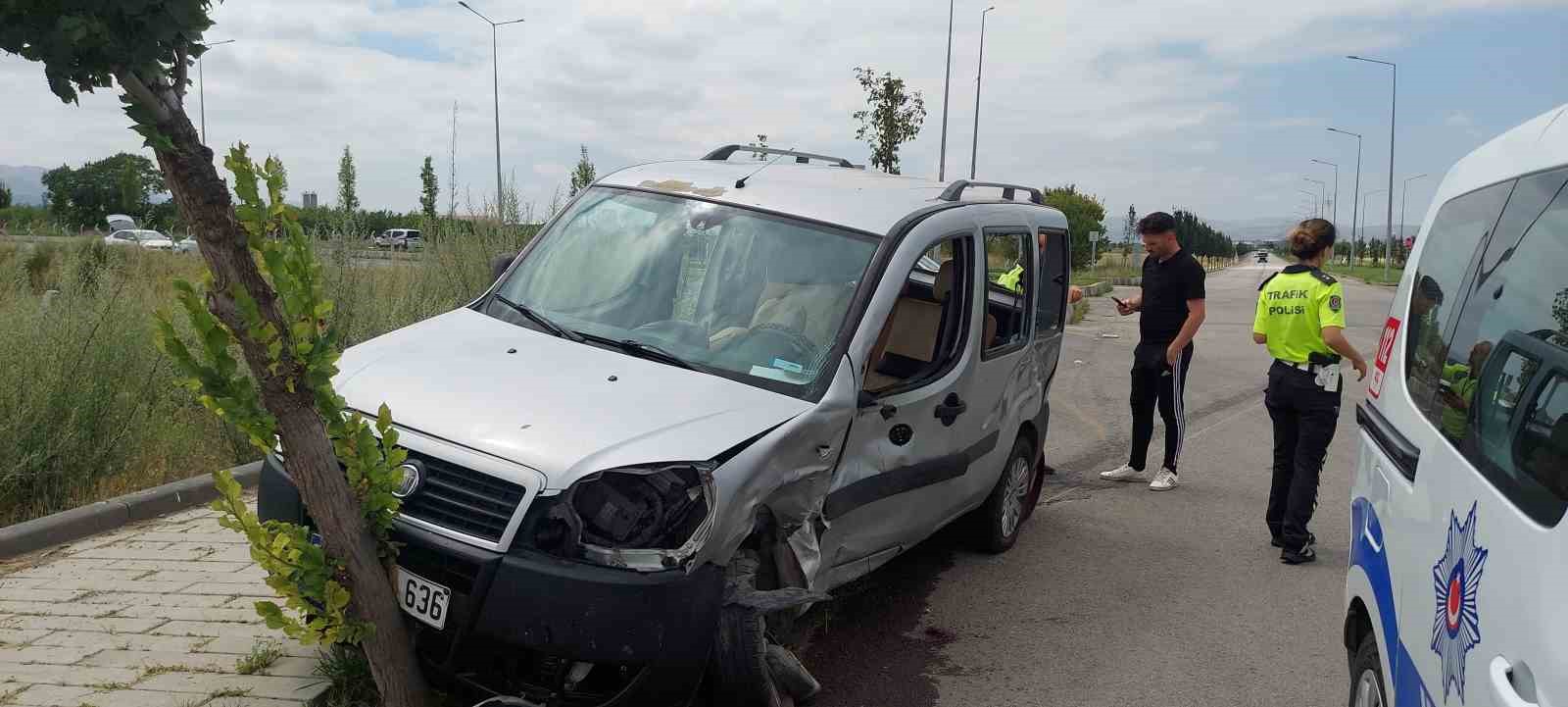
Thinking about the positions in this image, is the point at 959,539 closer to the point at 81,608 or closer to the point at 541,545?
the point at 541,545

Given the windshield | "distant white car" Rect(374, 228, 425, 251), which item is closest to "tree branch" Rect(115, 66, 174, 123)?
the windshield

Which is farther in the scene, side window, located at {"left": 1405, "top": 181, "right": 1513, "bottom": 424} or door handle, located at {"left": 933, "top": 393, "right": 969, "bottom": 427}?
door handle, located at {"left": 933, "top": 393, "right": 969, "bottom": 427}

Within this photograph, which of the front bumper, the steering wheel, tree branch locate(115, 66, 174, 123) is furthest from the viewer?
the steering wheel

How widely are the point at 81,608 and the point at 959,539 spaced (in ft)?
14.0

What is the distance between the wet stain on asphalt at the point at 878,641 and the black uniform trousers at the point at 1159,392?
255 centimetres

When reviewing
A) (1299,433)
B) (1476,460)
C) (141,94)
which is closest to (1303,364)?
(1299,433)

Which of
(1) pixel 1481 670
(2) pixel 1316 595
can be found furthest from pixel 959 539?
(1) pixel 1481 670

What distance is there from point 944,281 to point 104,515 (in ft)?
13.7

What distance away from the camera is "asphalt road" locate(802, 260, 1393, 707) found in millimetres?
4969

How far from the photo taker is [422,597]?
3.85 metres

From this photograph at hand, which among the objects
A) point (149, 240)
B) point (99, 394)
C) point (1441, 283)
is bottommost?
point (99, 394)

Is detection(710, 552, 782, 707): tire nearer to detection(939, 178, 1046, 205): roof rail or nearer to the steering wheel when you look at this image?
the steering wheel

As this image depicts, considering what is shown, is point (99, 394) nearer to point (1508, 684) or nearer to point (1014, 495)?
point (1014, 495)

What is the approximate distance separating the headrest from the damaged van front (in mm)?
731
